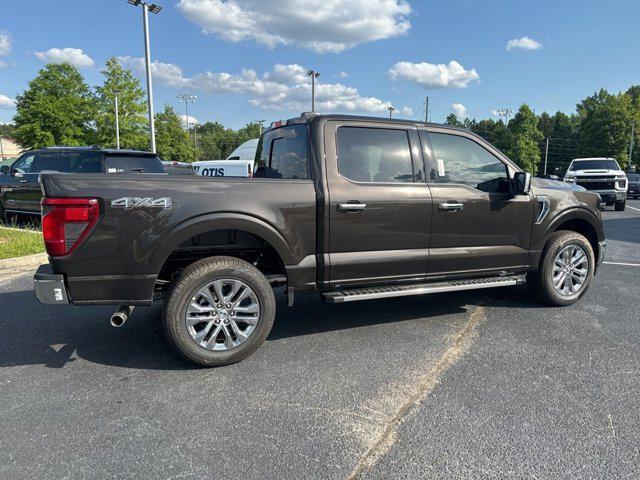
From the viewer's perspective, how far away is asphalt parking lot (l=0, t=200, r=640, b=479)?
8.02ft

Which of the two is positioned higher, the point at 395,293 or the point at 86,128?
the point at 86,128

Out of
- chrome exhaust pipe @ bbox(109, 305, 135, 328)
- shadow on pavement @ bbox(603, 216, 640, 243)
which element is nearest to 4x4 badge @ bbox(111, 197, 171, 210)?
chrome exhaust pipe @ bbox(109, 305, 135, 328)

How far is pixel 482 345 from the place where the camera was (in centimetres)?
401

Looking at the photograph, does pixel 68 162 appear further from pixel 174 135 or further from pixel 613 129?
pixel 613 129

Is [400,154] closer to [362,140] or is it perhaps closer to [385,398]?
[362,140]

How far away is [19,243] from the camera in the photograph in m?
8.23

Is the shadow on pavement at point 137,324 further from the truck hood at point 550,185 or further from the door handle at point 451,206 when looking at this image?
the truck hood at point 550,185

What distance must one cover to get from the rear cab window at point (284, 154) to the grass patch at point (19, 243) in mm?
4925

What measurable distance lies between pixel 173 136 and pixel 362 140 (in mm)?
68414

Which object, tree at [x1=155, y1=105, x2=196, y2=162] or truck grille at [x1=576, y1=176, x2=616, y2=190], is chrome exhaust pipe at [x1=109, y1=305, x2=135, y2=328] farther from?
tree at [x1=155, y1=105, x2=196, y2=162]

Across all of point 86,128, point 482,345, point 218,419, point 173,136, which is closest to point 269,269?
point 218,419

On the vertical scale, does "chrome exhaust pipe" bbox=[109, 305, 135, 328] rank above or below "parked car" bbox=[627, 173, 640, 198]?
below

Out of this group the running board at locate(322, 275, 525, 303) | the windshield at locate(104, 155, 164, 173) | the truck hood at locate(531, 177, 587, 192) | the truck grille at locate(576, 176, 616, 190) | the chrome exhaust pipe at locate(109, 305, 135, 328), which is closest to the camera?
the chrome exhaust pipe at locate(109, 305, 135, 328)

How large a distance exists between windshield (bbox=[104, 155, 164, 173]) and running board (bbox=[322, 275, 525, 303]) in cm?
673
